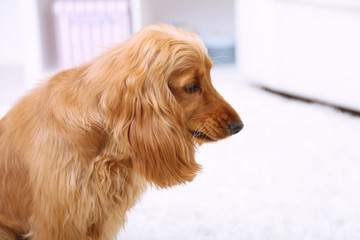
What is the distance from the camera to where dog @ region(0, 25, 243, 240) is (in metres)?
0.99

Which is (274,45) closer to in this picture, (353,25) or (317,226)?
(353,25)

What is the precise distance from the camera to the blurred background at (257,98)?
141 cm

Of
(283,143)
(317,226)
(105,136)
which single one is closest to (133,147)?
(105,136)

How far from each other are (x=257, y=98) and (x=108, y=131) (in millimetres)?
1562

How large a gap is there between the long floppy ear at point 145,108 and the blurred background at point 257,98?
0.15 meters

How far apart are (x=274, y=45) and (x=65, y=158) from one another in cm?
175

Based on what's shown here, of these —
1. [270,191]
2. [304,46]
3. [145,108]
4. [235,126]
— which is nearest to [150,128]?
[145,108]

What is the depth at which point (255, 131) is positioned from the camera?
204 centimetres

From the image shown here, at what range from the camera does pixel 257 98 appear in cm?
247

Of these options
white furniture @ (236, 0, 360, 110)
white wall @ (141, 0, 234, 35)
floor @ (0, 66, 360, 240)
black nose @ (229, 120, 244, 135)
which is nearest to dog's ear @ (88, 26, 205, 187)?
black nose @ (229, 120, 244, 135)

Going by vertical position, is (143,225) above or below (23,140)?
below

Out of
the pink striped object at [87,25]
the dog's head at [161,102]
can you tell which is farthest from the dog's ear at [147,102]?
the pink striped object at [87,25]

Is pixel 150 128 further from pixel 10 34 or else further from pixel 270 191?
pixel 10 34

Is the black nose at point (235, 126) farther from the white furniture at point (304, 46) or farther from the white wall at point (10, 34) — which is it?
the white wall at point (10, 34)
